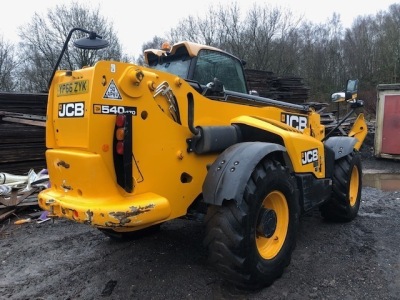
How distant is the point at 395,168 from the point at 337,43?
2481cm

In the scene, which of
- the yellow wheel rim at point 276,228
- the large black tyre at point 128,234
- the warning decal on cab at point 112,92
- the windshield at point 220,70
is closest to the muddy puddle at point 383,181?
the windshield at point 220,70

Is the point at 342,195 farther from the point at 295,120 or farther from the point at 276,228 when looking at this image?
the point at 276,228

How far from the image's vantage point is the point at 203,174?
137 inches

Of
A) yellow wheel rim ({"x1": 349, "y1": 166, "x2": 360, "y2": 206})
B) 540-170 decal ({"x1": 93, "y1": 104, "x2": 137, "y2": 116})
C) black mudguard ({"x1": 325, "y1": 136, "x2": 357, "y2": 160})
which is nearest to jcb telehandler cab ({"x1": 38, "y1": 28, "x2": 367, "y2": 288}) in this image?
540-170 decal ({"x1": 93, "y1": 104, "x2": 137, "y2": 116})

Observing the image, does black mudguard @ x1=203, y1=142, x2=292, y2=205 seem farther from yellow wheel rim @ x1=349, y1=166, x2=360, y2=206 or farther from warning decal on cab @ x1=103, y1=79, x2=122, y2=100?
yellow wheel rim @ x1=349, y1=166, x2=360, y2=206

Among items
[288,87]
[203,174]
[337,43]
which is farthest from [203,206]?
[337,43]

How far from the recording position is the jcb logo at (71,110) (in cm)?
286

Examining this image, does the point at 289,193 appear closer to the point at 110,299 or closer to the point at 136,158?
the point at 136,158

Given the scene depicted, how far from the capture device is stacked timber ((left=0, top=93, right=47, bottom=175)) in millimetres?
7512

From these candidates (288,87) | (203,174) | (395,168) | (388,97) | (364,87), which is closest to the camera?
(203,174)

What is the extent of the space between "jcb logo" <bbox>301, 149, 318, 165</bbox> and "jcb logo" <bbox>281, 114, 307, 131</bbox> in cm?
59

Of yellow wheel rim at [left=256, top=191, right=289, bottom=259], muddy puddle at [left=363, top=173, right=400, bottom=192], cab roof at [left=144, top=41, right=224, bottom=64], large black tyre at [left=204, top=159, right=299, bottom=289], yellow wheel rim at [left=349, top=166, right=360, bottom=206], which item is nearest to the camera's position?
large black tyre at [left=204, top=159, right=299, bottom=289]

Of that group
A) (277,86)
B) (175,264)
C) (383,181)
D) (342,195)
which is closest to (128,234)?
(175,264)

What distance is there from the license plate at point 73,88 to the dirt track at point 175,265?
1.74m
